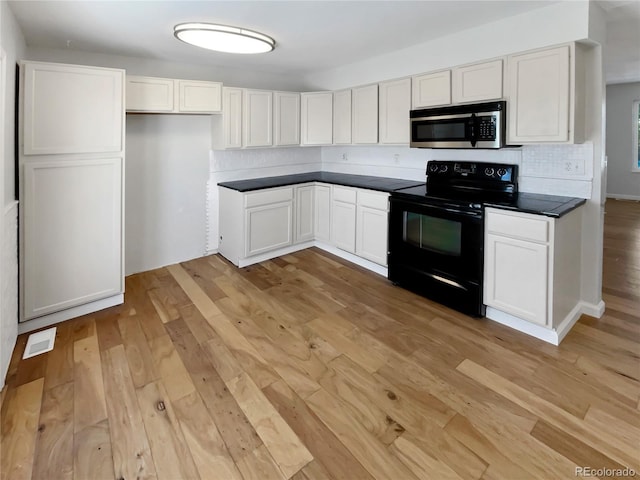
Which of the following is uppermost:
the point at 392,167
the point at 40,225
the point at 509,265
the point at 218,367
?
the point at 392,167

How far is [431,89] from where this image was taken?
333 centimetres

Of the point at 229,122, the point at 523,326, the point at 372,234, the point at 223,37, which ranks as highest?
the point at 223,37

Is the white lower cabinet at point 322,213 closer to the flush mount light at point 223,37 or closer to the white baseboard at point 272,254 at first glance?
the white baseboard at point 272,254

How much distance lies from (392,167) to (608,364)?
2813mm

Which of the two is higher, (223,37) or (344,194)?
(223,37)

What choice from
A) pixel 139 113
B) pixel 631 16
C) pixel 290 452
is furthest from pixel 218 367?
pixel 631 16

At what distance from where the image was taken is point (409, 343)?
102 inches

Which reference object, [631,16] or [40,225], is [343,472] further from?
[631,16]

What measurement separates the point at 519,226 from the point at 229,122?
3.19 metres

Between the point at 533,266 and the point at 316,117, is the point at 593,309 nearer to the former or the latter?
the point at 533,266

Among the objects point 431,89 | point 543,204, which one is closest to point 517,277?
point 543,204

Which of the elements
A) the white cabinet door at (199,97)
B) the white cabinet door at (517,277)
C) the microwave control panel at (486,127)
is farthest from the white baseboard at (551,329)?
the white cabinet door at (199,97)

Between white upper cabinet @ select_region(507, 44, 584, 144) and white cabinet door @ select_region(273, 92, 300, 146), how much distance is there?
263cm

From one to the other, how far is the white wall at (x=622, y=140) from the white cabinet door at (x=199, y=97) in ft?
27.9
